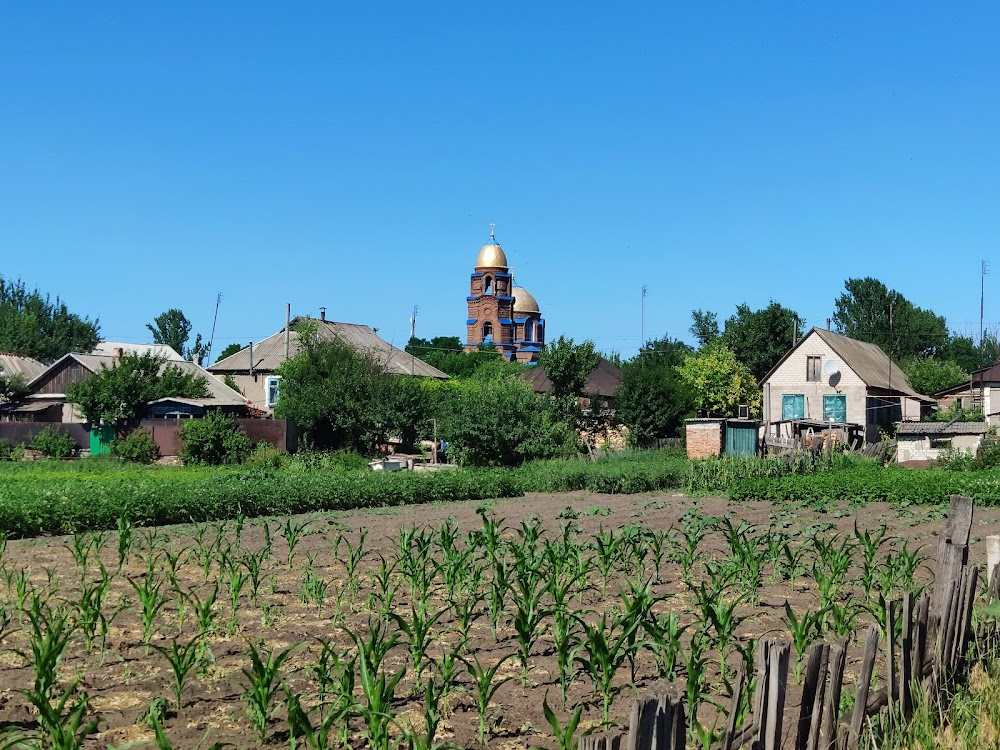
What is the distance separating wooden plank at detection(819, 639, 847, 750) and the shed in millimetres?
31665

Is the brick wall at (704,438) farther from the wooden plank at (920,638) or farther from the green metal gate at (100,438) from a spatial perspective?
the wooden plank at (920,638)

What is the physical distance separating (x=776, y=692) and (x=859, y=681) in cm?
90

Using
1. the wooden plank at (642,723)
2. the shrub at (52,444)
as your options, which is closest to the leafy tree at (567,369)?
the shrub at (52,444)

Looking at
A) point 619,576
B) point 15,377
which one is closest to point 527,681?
point 619,576

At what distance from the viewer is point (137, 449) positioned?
34.0m

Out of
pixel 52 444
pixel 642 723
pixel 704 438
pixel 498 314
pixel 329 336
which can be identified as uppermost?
pixel 498 314

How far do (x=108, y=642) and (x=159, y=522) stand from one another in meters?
10.8

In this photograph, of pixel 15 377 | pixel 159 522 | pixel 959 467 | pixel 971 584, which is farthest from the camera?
pixel 15 377

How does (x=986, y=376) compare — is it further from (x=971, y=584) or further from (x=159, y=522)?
(x=971, y=584)

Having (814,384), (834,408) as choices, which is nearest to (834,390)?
(834,408)

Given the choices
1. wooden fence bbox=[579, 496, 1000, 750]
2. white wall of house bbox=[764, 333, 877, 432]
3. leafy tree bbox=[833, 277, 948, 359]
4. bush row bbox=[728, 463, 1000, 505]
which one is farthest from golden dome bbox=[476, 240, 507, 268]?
wooden fence bbox=[579, 496, 1000, 750]

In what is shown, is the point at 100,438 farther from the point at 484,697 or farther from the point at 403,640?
the point at 484,697

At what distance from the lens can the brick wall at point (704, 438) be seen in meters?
32.8

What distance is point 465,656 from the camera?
25.2ft
